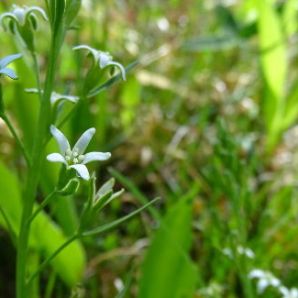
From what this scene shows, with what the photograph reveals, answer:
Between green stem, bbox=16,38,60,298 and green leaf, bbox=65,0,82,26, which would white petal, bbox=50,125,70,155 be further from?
green leaf, bbox=65,0,82,26

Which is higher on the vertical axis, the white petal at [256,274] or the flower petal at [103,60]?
the flower petal at [103,60]

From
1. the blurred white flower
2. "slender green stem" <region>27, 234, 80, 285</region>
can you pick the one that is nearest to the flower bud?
"slender green stem" <region>27, 234, 80, 285</region>

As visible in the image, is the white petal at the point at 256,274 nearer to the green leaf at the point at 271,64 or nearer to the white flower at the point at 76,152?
the white flower at the point at 76,152

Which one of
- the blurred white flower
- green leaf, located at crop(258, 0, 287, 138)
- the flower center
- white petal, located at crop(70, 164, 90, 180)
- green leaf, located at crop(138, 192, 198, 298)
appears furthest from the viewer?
green leaf, located at crop(258, 0, 287, 138)

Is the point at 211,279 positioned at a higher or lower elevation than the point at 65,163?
lower

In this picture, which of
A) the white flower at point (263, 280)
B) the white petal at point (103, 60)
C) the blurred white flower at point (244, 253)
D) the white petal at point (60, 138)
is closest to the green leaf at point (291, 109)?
the blurred white flower at point (244, 253)

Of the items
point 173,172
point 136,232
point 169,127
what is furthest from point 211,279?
point 169,127

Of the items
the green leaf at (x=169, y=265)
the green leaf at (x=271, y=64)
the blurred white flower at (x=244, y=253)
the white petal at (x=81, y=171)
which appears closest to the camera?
the white petal at (x=81, y=171)

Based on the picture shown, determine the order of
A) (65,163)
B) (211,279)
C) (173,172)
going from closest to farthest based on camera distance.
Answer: (65,163)
(211,279)
(173,172)

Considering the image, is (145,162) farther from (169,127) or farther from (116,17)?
(116,17)
